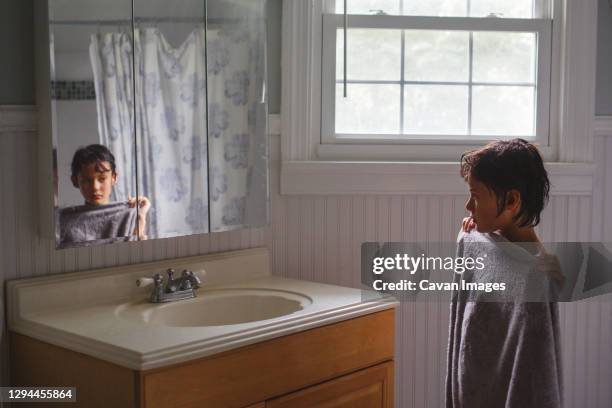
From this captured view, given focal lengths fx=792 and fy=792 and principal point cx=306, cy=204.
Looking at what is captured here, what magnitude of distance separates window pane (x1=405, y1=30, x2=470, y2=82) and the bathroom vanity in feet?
2.91

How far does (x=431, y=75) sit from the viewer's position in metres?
2.78

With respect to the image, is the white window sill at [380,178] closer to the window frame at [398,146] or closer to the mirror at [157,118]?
the window frame at [398,146]

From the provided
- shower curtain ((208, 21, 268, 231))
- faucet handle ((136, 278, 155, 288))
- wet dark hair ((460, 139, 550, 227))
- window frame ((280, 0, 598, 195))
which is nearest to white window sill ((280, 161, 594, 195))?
window frame ((280, 0, 598, 195))

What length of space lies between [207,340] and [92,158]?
0.59 m

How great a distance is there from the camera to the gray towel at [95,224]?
Answer: 6.48 ft

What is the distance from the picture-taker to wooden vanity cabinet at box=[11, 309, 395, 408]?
169cm

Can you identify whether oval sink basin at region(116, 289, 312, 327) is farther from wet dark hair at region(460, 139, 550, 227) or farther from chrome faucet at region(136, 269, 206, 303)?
wet dark hair at region(460, 139, 550, 227)

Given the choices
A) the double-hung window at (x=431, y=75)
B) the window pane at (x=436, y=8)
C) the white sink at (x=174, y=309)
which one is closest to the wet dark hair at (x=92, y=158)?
the white sink at (x=174, y=309)

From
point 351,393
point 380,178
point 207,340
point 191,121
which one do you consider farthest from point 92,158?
point 380,178

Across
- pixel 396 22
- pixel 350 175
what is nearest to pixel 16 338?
pixel 350 175

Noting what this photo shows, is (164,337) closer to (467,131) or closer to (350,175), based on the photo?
(350,175)

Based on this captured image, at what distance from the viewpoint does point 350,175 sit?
267 cm

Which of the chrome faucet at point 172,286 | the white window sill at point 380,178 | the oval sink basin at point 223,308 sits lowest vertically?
the oval sink basin at point 223,308

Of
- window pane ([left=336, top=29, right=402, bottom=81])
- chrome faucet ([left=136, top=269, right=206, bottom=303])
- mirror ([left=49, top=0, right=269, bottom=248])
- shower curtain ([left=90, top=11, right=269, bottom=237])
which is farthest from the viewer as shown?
window pane ([left=336, top=29, right=402, bottom=81])
